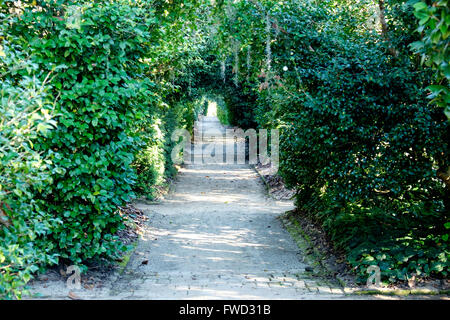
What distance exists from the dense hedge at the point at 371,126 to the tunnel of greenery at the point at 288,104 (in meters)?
0.02

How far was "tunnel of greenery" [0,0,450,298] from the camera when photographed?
5.14 metres

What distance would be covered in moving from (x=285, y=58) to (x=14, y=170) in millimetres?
4665

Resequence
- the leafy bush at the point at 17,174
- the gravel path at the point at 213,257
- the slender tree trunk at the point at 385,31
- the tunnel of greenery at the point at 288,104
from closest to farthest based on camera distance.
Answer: the leafy bush at the point at 17,174 → the tunnel of greenery at the point at 288,104 → the gravel path at the point at 213,257 → the slender tree trunk at the point at 385,31

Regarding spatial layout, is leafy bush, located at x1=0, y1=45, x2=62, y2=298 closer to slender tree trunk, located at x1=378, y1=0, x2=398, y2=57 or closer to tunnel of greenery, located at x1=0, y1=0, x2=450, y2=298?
tunnel of greenery, located at x1=0, y1=0, x2=450, y2=298

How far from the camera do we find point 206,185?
631 inches

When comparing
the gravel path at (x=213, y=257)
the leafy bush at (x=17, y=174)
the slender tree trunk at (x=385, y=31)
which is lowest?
the gravel path at (x=213, y=257)

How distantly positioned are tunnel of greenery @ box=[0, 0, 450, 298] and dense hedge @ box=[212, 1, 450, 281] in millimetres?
21

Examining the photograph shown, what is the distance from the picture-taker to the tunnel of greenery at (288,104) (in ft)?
16.9

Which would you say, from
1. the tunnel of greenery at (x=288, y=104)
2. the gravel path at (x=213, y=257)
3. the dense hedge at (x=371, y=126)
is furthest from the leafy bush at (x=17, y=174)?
the dense hedge at (x=371, y=126)

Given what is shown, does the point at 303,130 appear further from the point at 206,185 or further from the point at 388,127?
the point at 206,185

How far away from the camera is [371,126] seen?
6.43m

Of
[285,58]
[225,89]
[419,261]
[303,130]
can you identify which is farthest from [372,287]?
[225,89]

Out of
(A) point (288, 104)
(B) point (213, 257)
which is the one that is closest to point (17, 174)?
(B) point (213, 257)

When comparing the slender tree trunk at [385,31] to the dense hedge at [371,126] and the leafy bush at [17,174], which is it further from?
the leafy bush at [17,174]
